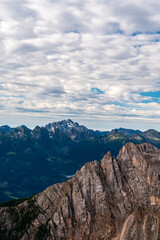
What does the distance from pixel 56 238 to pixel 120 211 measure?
68.7m

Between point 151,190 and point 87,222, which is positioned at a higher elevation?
point 151,190

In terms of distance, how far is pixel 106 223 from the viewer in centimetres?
19025

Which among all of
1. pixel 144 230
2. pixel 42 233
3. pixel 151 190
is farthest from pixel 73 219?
pixel 151 190

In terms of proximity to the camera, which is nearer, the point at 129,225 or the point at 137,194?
the point at 129,225

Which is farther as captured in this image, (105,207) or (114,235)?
(105,207)

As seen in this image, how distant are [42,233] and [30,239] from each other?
46.1 ft

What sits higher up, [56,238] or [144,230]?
[144,230]

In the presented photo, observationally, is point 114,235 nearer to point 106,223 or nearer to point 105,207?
point 106,223

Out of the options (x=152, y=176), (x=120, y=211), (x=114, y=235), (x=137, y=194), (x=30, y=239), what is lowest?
(x=30, y=239)

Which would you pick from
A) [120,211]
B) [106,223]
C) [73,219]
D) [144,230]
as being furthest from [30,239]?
[144,230]

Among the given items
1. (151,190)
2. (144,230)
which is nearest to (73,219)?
(144,230)

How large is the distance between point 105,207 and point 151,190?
48782 mm

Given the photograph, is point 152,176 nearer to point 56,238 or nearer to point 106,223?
point 106,223

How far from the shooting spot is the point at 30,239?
198 metres
